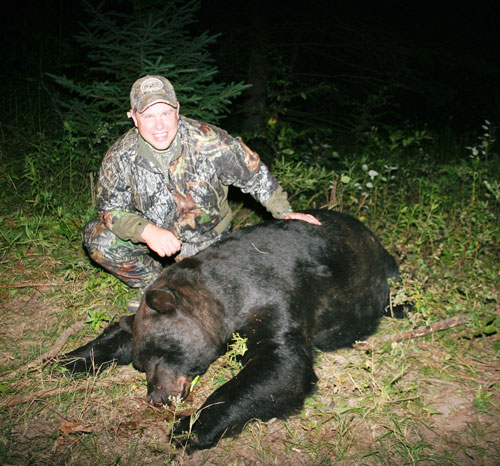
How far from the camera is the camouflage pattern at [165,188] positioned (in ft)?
12.0

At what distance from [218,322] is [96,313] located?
1212mm

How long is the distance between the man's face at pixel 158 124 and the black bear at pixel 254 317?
0.98 metres

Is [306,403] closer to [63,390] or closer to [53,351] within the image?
[63,390]

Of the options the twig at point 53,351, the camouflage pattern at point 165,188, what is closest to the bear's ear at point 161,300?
the camouflage pattern at point 165,188

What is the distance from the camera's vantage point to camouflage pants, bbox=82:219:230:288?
3.81m

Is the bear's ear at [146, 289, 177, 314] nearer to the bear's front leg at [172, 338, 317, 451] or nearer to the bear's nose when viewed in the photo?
the bear's nose

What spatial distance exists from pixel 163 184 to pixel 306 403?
2161 millimetres

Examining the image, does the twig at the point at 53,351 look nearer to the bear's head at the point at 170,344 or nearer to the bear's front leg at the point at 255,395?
the bear's head at the point at 170,344

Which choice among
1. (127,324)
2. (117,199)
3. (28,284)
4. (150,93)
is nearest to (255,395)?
(127,324)

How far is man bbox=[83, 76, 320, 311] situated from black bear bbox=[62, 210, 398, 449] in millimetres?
414

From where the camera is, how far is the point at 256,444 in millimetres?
2590

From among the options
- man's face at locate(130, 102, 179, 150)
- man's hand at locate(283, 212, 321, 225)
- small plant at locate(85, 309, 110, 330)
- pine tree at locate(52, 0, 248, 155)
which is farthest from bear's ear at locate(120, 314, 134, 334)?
A: pine tree at locate(52, 0, 248, 155)

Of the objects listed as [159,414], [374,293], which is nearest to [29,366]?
[159,414]

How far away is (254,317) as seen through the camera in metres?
3.06
